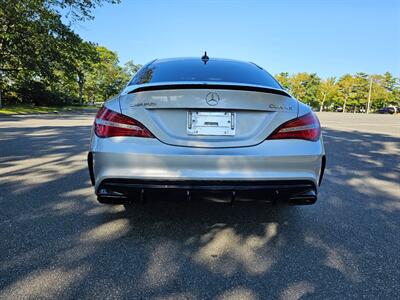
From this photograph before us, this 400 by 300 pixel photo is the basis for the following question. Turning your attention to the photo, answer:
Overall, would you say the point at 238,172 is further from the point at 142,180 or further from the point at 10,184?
the point at 10,184

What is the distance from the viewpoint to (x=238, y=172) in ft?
7.70

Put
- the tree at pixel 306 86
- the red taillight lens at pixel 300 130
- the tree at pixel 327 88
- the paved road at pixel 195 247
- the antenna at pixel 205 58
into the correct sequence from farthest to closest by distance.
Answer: the tree at pixel 306 86 < the tree at pixel 327 88 < the antenna at pixel 205 58 < the red taillight lens at pixel 300 130 < the paved road at pixel 195 247

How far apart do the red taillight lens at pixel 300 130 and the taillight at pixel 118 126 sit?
0.95 m

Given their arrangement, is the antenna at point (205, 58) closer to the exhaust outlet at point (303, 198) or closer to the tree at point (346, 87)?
the exhaust outlet at point (303, 198)

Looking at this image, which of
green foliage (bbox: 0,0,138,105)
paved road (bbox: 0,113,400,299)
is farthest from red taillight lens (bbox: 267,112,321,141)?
green foliage (bbox: 0,0,138,105)

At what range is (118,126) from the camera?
7.95 ft

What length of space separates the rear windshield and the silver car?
583mm

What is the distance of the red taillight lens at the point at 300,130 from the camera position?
7.97 feet

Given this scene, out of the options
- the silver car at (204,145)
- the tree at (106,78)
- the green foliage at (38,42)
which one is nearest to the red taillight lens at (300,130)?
the silver car at (204,145)

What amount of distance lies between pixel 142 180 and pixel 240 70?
1740 millimetres

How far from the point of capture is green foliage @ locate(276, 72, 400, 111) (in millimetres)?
80312

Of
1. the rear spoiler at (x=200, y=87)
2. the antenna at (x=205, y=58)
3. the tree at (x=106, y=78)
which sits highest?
the tree at (x=106, y=78)

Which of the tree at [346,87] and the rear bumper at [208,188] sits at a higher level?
the tree at [346,87]

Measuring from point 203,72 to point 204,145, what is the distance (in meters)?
1.17
